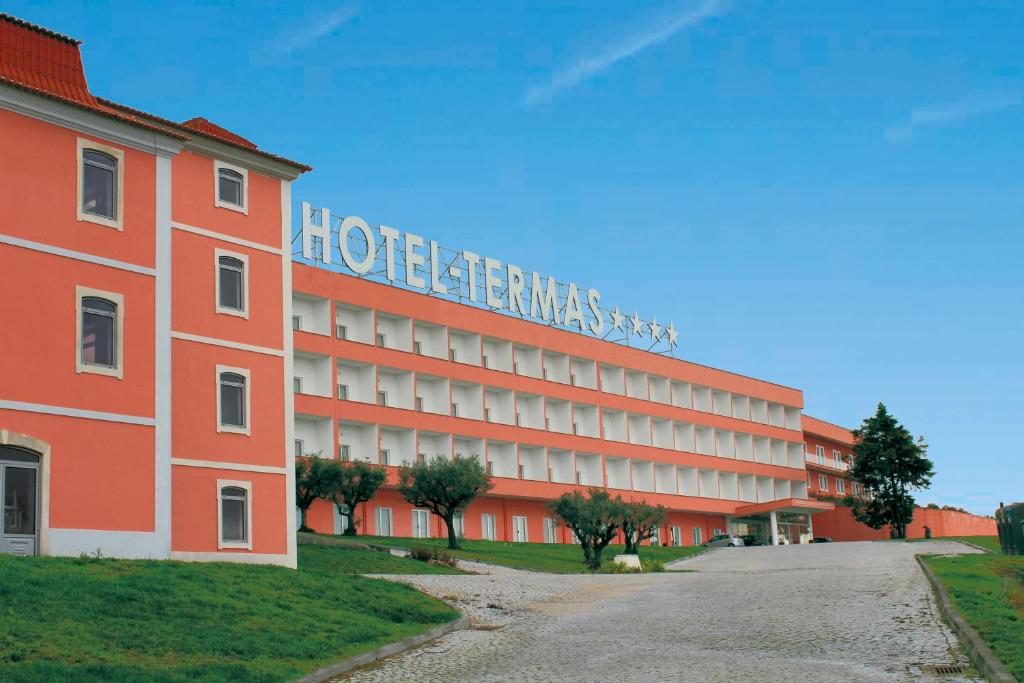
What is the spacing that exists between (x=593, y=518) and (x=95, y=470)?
26044 mm

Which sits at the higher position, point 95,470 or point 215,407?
point 215,407

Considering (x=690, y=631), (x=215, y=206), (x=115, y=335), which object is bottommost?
(x=690, y=631)

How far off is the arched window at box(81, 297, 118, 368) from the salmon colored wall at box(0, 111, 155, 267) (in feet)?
4.34

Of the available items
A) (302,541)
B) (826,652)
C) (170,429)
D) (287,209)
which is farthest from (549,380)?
(826,652)

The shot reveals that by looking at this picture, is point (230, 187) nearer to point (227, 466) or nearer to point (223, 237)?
point (223, 237)

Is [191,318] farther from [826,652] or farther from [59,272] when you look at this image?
[826,652]

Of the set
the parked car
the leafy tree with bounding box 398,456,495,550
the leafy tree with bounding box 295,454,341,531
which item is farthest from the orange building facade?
the parked car

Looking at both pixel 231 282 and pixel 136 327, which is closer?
pixel 136 327

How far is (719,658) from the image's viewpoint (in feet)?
66.1

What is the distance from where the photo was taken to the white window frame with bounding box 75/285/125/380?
30.1 m

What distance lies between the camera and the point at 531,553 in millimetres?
59656

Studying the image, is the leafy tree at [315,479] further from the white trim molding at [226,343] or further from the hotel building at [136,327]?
the white trim molding at [226,343]

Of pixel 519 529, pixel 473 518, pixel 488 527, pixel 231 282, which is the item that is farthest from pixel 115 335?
pixel 519 529

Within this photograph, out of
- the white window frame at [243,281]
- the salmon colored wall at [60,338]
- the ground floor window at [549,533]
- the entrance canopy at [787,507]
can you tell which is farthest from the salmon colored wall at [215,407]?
the entrance canopy at [787,507]
